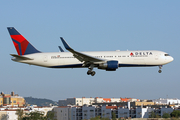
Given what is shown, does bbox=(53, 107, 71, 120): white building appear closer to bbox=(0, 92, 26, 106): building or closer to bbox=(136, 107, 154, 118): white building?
bbox=(136, 107, 154, 118): white building

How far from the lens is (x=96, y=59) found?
55.3 metres

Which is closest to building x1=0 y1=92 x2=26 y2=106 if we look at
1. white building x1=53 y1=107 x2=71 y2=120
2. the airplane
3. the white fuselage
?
white building x1=53 y1=107 x2=71 y2=120

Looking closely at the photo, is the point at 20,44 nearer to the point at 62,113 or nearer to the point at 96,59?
the point at 96,59

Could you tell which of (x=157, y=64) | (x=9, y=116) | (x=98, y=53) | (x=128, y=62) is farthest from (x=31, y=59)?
(x=9, y=116)

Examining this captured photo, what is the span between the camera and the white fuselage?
184 ft

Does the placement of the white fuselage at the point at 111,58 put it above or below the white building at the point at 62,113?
above

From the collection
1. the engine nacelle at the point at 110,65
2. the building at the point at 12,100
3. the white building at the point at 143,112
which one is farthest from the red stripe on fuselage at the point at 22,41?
the building at the point at 12,100

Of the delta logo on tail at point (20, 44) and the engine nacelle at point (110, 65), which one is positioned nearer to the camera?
the engine nacelle at point (110, 65)

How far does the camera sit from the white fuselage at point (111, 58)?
56000 millimetres

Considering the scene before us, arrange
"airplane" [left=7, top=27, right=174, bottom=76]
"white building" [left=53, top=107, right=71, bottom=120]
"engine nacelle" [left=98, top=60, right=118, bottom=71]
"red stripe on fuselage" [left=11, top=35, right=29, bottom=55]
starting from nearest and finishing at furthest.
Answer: "engine nacelle" [left=98, top=60, right=118, bottom=71], "airplane" [left=7, top=27, right=174, bottom=76], "red stripe on fuselage" [left=11, top=35, right=29, bottom=55], "white building" [left=53, top=107, right=71, bottom=120]

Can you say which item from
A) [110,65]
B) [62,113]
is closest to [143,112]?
[62,113]

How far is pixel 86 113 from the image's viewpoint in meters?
101

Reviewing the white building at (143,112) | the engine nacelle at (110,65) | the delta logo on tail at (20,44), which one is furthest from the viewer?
the white building at (143,112)

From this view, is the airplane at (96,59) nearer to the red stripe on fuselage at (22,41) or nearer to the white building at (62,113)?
the red stripe on fuselage at (22,41)
